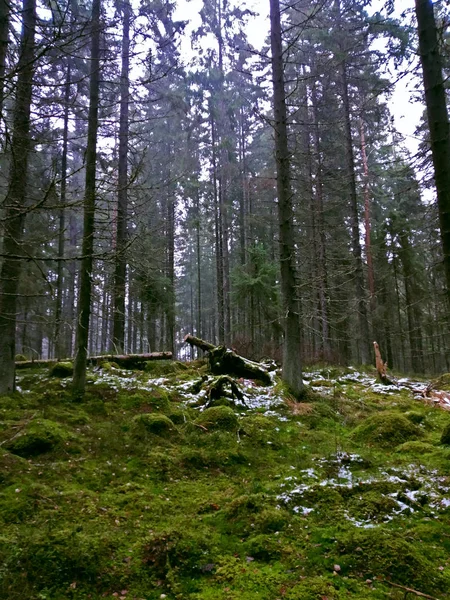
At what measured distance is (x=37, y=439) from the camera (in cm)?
511

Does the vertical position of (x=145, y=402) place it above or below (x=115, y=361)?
below

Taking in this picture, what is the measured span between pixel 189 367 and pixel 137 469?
6.56 m

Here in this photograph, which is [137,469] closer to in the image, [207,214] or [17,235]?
[17,235]

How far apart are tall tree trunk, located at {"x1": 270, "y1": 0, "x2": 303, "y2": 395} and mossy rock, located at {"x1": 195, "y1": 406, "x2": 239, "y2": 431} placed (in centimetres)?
246

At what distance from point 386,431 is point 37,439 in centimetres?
548

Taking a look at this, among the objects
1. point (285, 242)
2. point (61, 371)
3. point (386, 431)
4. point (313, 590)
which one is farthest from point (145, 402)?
point (313, 590)

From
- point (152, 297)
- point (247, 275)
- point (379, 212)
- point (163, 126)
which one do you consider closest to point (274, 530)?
point (247, 275)

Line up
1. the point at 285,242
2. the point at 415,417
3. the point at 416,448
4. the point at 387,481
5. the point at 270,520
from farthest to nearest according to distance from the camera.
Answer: the point at 285,242 → the point at 415,417 → the point at 416,448 → the point at 387,481 → the point at 270,520

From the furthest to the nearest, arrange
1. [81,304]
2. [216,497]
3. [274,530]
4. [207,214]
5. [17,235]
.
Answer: [207,214] < [81,304] < [17,235] < [216,497] < [274,530]

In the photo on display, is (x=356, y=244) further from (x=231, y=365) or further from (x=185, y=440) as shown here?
(x=185, y=440)

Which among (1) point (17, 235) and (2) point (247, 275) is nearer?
(1) point (17, 235)

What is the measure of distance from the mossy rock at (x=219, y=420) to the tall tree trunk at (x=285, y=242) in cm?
246

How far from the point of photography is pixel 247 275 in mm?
16906

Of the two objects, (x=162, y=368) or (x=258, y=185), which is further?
(x=258, y=185)
